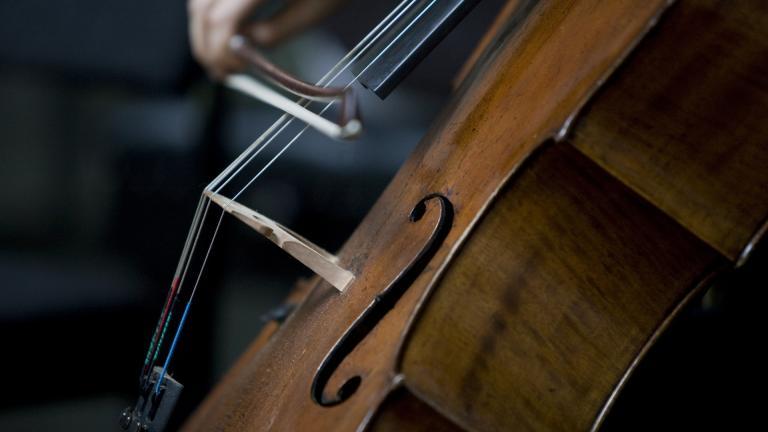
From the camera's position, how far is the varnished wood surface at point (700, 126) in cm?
46

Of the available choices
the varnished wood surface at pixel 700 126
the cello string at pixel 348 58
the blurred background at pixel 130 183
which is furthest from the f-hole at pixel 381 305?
the blurred background at pixel 130 183

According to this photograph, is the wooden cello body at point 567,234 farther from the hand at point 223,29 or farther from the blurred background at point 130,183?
the blurred background at point 130,183

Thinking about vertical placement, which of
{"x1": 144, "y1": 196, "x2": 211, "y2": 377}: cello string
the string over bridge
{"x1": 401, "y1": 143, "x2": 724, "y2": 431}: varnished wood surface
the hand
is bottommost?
{"x1": 144, "y1": 196, "x2": 211, "y2": 377}: cello string

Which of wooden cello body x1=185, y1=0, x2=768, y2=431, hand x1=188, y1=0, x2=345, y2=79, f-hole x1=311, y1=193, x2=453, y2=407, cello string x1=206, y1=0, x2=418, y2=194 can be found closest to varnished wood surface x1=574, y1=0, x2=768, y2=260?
wooden cello body x1=185, y1=0, x2=768, y2=431

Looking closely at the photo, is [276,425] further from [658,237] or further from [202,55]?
[202,55]

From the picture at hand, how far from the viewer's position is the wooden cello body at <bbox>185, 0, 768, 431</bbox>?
1.48 feet

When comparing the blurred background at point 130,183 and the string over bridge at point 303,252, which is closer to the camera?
the string over bridge at point 303,252

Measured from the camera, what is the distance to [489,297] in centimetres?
47

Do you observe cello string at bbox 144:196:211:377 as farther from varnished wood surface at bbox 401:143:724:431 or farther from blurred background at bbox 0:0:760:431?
blurred background at bbox 0:0:760:431

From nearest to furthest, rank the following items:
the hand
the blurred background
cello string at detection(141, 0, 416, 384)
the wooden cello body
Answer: the wooden cello body < cello string at detection(141, 0, 416, 384) < the hand < the blurred background

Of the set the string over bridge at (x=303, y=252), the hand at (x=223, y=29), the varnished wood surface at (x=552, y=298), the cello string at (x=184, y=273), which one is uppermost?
the hand at (x=223, y=29)

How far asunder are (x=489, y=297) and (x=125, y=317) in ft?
3.92

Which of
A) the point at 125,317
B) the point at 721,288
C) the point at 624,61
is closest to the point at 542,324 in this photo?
the point at 624,61

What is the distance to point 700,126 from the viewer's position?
48cm
